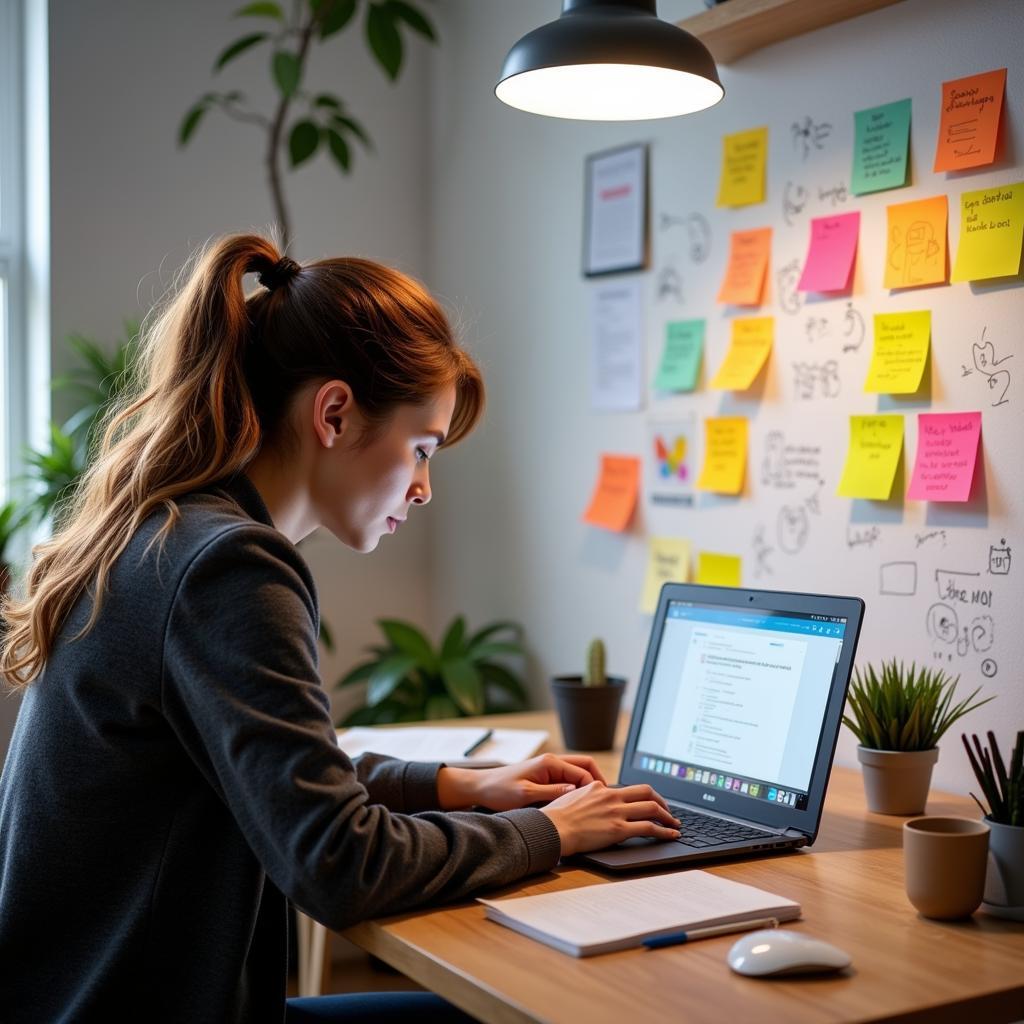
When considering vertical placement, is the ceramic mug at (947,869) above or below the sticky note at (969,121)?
below

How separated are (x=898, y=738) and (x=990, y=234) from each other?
621mm

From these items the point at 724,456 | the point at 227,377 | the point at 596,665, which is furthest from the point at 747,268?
the point at 227,377

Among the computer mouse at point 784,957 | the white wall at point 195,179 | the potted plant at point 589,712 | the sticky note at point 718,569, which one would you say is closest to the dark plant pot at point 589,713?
the potted plant at point 589,712

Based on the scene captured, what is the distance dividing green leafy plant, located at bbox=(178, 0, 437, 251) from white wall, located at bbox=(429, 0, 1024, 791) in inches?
7.7

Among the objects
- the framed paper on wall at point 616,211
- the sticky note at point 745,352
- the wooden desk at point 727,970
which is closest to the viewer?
the wooden desk at point 727,970

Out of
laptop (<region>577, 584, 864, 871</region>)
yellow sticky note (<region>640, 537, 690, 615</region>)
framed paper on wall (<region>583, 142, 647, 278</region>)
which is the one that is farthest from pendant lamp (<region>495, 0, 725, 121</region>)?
yellow sticky note (<region>640, 537, 690, 615</region>)

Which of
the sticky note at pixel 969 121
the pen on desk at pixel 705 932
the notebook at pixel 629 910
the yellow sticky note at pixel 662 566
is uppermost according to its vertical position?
the sticky note at pixel 969 121

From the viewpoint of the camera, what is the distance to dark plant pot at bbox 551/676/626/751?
1.82 m

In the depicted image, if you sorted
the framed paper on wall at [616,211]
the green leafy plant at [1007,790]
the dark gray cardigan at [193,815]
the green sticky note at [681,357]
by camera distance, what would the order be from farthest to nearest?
the framed paper on wall at [616,211] < the green sticky note at [681,357] < the green leafy plant at [1007,790] < the dark gray cardigan at [193,815]

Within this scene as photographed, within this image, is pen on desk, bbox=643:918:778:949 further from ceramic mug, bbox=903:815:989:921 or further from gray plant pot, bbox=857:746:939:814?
gray plant pot, bbox=857:746:939:814

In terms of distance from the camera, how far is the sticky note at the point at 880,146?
1660mm

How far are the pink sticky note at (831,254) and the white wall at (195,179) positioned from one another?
1.24 m

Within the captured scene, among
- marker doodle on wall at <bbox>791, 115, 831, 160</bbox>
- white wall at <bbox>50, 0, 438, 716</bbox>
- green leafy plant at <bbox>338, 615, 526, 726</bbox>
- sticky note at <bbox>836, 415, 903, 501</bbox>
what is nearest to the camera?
sticky note at <bbox>836, 415, 903, 501</bbox>

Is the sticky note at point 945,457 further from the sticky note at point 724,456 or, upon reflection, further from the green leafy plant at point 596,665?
the green leafy plant at point 596,665
